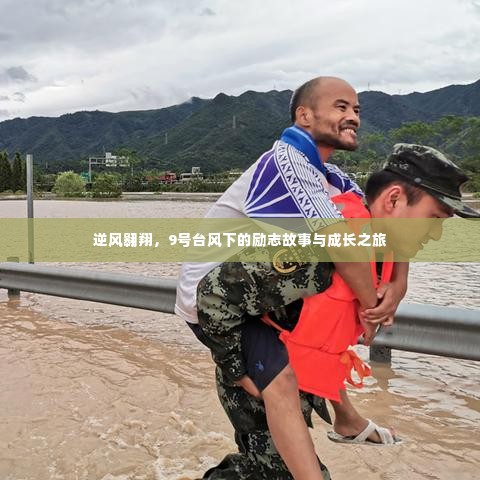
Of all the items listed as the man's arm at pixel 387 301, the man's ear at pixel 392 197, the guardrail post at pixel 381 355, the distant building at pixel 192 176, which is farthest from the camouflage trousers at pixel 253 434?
the distant building at pixel 192 176

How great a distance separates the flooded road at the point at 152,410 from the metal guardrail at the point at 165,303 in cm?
35

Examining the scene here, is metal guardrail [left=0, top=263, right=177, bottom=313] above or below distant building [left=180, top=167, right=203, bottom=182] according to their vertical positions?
above

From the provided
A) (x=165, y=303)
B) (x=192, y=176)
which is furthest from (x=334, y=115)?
(x=192, y=176)

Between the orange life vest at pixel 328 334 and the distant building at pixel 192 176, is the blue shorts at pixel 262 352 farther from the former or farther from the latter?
the distant building at pixel 192 176

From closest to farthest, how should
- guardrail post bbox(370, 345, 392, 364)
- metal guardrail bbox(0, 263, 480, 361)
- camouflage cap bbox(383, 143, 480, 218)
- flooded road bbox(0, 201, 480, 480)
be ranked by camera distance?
camouflage cap bbox(383, 143, 480, 218) → flooded road bbox(0, 201, 480, 480) → metal guardrail bbox(0, 263, 480, 361) → guardrail post bbox(370, 345, 392, 364)

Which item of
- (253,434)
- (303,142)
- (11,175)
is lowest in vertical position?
(11,175)

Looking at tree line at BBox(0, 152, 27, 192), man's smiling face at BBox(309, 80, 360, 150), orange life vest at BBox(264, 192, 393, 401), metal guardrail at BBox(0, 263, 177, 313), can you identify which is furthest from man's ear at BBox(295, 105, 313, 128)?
tree line at BBox(0, 152, 27, 192)

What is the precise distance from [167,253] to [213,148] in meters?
142

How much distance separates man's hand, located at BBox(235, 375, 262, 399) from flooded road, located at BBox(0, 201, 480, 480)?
1.18 m

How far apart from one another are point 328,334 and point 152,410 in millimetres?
2245

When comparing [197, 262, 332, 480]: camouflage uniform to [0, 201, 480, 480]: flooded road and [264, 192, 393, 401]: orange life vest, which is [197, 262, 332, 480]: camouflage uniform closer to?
[264, 192, 393, 401]: orange life vest

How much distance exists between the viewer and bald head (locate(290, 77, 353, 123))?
197 centimetres

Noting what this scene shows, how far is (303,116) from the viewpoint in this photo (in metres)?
2.00

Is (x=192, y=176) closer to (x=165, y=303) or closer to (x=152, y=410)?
(x=165, y=303)
